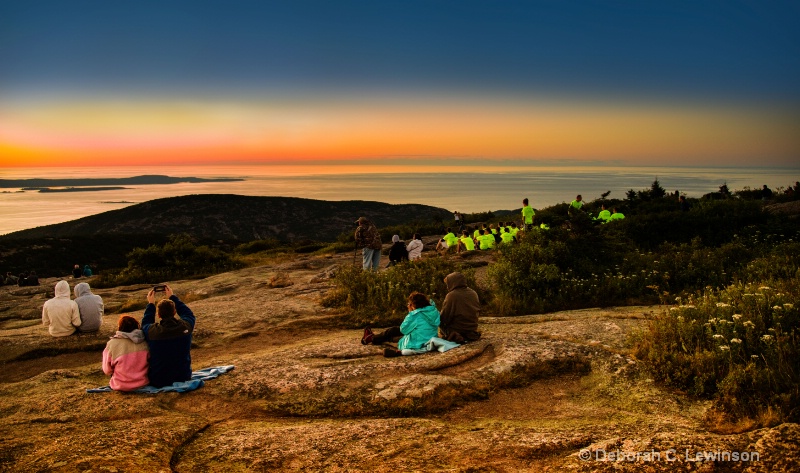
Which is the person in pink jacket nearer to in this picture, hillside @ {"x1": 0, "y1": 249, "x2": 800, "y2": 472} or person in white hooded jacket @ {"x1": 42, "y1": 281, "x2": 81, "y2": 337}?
hillside @ {"x1": 0, "y1": 249, "x2": 800, "y2": 472}

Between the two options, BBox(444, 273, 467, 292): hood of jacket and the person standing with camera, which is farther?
the person standing with camera

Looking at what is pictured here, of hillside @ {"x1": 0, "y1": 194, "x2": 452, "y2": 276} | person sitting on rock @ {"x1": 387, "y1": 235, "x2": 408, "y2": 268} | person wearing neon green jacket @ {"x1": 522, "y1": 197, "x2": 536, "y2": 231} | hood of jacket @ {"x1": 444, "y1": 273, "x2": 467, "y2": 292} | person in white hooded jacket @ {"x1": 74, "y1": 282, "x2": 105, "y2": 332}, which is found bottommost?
hillside @ {"x1": 0, "y1": 194, "x2": 452, "y2": 276}

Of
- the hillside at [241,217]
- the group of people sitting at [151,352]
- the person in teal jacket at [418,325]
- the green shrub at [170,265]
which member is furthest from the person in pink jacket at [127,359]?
the hillside at [241,217]

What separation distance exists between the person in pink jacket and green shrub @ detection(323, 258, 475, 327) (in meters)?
5.47

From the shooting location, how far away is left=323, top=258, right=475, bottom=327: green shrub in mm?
13359

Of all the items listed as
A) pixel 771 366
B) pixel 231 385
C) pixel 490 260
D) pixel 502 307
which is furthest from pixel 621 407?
pixel 490 260

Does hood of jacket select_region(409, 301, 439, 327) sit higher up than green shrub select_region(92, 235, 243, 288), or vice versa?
hood of jacket select_region(409, 301, 439, 327)

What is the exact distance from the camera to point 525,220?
26359 mm

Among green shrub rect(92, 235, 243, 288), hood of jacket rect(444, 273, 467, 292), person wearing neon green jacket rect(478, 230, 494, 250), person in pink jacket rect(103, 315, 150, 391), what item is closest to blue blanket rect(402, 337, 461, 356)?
hood of jacket rect(444, 273, 467, 292)

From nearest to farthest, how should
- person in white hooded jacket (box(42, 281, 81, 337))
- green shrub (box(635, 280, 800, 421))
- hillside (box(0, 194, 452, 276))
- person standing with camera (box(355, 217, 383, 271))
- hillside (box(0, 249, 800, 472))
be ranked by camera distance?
hillside (box(0, 249, 800, 472)), green shrub (box(635, 280, 800, 421)), person in white hooded jacket (box(42, 281, 81, 337)), person standing with camera (box(355, 217, 383, 271)), hillside (box(0, 194, 452, 276))

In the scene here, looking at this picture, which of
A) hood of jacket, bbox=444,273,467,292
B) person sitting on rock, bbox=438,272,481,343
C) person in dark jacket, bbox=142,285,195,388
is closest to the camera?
person in dark jacket, bbox=142,285,195,388

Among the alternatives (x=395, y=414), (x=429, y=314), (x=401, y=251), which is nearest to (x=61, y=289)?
(x=429, y=314)

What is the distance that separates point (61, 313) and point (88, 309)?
547 millimetres

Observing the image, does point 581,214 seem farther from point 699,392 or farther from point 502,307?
point 699,392
